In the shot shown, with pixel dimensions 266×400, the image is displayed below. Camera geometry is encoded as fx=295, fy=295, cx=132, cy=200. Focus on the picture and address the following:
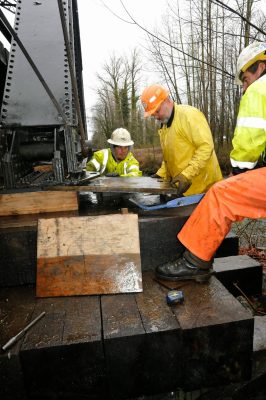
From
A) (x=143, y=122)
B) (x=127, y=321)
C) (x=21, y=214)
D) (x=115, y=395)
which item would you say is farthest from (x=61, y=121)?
(x=143, y=122)

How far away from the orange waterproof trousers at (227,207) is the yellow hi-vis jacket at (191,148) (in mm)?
796

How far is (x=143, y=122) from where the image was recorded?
39.1m

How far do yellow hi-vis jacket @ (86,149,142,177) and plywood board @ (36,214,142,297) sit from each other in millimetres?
2360

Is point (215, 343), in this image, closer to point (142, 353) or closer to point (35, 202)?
point (142, 353)

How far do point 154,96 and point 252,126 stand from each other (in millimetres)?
1537

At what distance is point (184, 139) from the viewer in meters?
3.75

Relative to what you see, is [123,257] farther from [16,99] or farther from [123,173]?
[123,173]

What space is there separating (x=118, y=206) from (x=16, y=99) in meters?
Answer: 1.64

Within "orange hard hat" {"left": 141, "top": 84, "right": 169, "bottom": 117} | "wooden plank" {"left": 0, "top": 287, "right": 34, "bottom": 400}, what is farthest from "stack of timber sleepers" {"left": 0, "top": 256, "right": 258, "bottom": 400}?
"orange hard hat" {"left": 141, "top": 84, "right": 169, "bottom": 117}

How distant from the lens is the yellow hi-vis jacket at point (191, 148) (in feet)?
11.2

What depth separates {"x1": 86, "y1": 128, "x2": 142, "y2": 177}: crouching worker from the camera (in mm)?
4914

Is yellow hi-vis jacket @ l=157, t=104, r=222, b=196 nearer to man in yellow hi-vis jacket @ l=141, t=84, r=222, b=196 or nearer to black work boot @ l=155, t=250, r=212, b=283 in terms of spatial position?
man in yellow hi-vis jacket @ l=141, t=84, r=222, b=196

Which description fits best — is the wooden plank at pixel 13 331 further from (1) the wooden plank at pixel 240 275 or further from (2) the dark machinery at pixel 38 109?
(1) the wooden plank at pixel 240 275

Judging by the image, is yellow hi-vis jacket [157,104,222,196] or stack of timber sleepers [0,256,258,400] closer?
stack of timber sleepers [0,256,258,400]
